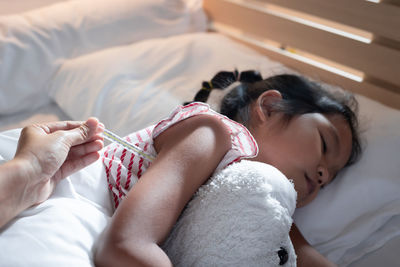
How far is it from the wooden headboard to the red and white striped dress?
636 millimetres

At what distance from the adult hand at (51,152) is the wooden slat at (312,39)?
3.00 feet

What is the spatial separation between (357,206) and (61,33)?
1.20 metres

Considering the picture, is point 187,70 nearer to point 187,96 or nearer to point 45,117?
point 187,96

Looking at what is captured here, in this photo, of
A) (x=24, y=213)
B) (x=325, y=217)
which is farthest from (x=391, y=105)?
(x=24, y=213)

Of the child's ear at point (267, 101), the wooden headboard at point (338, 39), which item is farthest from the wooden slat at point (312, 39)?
the child's ear at point (267, 101)

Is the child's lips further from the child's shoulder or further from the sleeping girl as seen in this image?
the child's shoulder

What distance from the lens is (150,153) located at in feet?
3.04

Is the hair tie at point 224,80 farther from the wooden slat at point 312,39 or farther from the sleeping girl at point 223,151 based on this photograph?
the wooden slat at point 312,39

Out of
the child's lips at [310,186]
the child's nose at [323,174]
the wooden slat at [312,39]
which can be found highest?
the wooden slat at [312,39]

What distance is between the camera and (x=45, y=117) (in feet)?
4.89

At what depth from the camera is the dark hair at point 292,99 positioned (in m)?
1.08

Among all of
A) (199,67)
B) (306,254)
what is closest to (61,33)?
(199,67)

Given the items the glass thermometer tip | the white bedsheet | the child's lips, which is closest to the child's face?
the child's lips

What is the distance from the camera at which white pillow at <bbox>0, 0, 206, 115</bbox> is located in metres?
1.44
